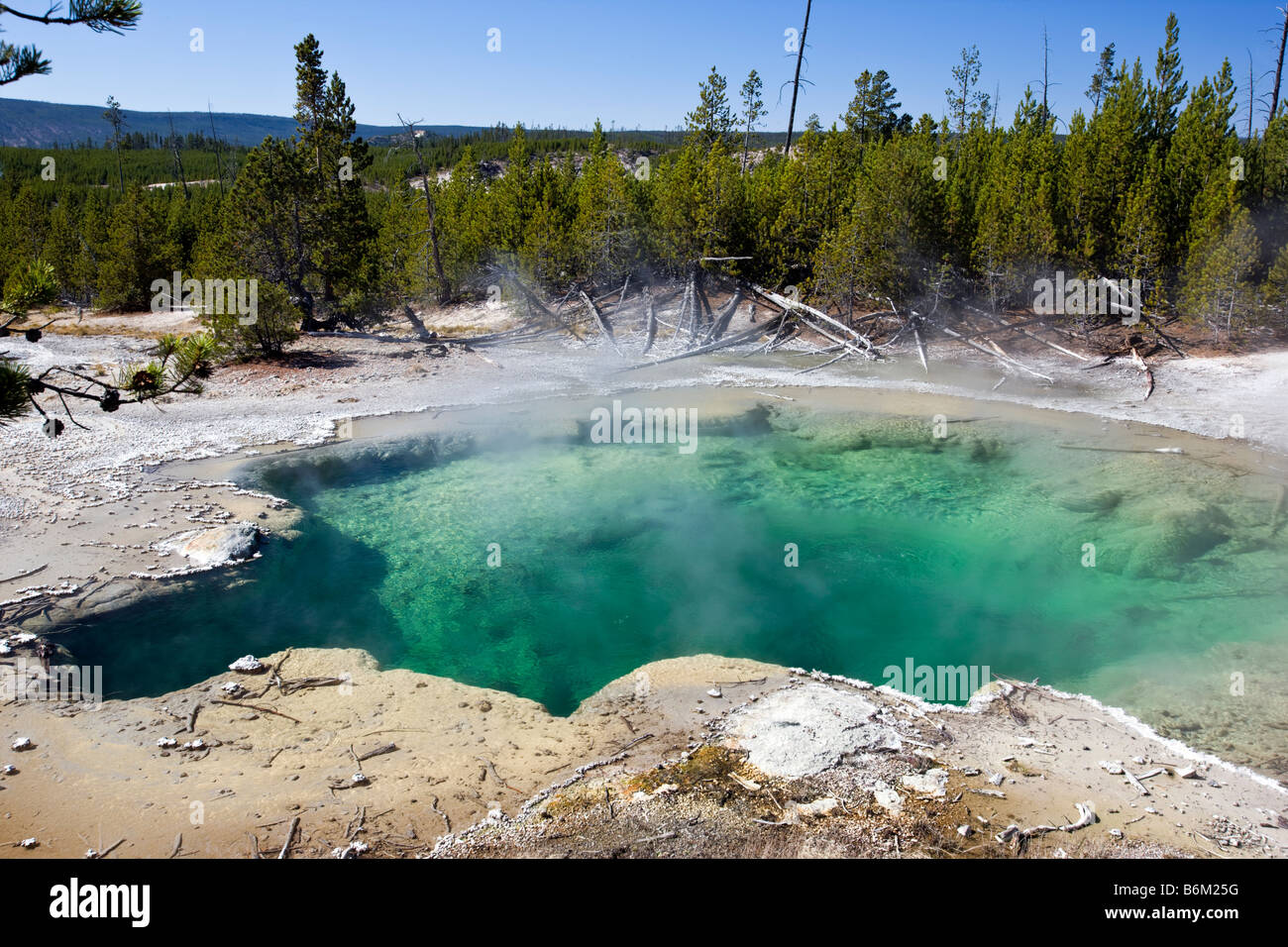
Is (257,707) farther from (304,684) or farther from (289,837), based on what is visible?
(289,837)

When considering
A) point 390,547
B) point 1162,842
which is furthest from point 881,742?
point 390,547

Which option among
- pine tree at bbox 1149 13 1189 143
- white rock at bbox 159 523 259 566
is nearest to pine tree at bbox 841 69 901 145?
pine tree at bbox 1149 13 1189 143

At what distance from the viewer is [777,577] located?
10.5m

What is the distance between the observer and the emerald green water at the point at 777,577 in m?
8.52

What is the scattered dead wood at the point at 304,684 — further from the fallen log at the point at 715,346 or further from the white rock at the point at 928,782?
the fallen log at the point at 715,346

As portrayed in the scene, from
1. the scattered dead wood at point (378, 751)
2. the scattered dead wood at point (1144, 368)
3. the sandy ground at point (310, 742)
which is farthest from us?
the scattered dead wood at point (1144, 368)

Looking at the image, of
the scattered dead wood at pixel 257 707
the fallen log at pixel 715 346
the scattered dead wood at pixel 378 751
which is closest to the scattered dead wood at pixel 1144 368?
the fallen log at pixel 715 346

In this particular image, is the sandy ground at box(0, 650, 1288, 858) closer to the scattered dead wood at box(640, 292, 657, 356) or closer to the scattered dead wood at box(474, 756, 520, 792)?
the scattered dead wood at box(474, 756, 520, 792)

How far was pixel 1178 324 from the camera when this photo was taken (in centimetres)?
1984

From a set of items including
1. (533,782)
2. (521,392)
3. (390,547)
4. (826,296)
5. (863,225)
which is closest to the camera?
(533,782)

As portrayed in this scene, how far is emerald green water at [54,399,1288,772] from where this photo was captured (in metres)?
8.52

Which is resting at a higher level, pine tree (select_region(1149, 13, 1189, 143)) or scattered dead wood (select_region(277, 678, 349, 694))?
pine tree (select_region(1149, 13, 1189, 143))

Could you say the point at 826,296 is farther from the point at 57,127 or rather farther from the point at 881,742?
the point at 57,127
